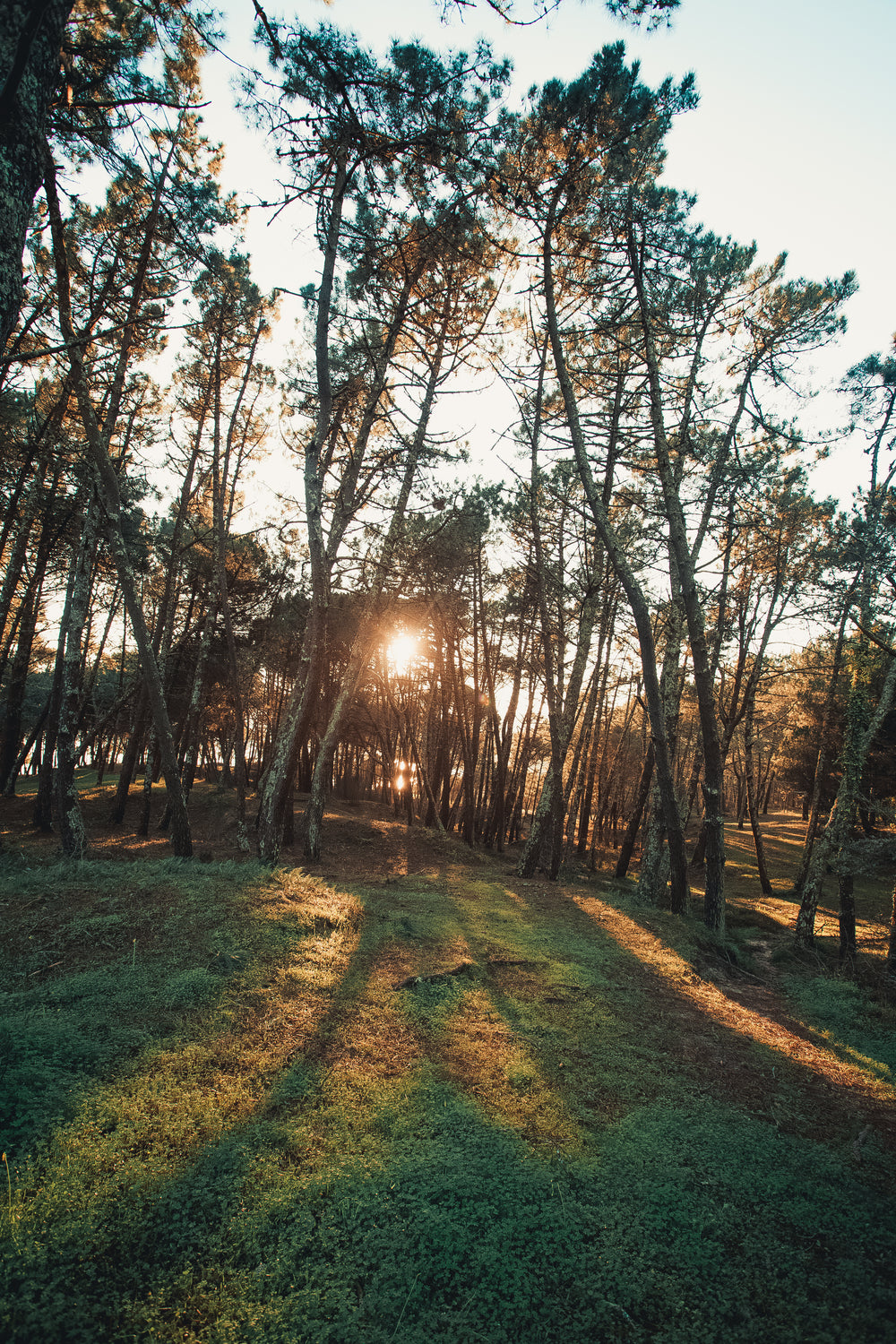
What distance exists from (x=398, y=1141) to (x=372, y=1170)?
10.8 inches

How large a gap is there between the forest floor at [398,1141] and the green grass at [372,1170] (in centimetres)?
1

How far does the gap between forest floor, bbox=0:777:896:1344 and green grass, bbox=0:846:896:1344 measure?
12 mm

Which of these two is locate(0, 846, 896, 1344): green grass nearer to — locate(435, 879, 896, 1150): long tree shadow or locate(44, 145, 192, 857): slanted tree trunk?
locate(435, 879, 896, 1150): long tree shadow

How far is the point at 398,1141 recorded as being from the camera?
8.95ft

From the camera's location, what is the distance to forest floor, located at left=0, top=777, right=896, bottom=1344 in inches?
75.9

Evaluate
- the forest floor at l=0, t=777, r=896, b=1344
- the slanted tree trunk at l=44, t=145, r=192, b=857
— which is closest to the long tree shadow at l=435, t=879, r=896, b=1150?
the forest floor at l=0, t=777, r=896, b=1344

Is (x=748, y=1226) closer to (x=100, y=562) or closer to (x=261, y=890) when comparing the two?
(x=261, y=890)

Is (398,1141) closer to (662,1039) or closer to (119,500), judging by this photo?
(662,1039)

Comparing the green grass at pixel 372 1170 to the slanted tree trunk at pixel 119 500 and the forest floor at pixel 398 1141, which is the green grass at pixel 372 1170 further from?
the slanted tree trunk at pixel 119 500

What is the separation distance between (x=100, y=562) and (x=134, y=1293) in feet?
62.3

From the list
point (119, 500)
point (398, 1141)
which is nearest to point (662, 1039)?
point (398, 1141)

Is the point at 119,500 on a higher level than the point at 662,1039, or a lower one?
higher

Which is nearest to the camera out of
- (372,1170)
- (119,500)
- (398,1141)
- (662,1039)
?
(372,1170)

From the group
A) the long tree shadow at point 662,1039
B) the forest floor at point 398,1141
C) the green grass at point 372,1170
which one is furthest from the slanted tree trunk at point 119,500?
the long tree shadow at point 662,1039
